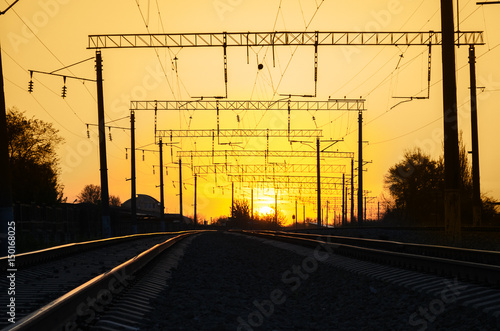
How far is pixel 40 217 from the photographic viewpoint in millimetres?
37281

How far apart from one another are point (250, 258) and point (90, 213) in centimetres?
3401

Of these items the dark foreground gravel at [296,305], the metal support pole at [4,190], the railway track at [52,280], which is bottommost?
the dark foreground gravel at [296,305]

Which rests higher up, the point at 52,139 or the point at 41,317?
the point at 52,139

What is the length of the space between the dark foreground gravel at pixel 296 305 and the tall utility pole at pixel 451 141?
1069cm

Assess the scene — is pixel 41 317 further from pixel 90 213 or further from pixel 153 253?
pixel 90 213

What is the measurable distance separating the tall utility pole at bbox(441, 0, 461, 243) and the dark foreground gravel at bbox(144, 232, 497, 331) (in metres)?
10.7

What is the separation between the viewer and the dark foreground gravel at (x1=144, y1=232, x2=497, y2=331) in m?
7.32

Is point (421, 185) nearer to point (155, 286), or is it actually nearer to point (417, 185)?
point (417, 185)

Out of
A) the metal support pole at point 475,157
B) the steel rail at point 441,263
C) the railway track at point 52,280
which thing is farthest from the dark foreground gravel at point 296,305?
the metal support pole at point 475,157

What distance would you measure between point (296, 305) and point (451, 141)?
15.3 metres

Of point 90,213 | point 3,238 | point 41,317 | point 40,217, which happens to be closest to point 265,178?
point 90,213

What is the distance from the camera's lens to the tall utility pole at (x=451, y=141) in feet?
76.4

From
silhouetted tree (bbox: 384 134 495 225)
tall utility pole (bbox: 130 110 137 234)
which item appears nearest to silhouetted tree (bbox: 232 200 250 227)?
silhouetted tree (bbox: 384 134 495 225)

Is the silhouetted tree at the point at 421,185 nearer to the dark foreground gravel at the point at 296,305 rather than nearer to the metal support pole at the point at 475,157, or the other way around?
the metal support pole at the point at 475,157
